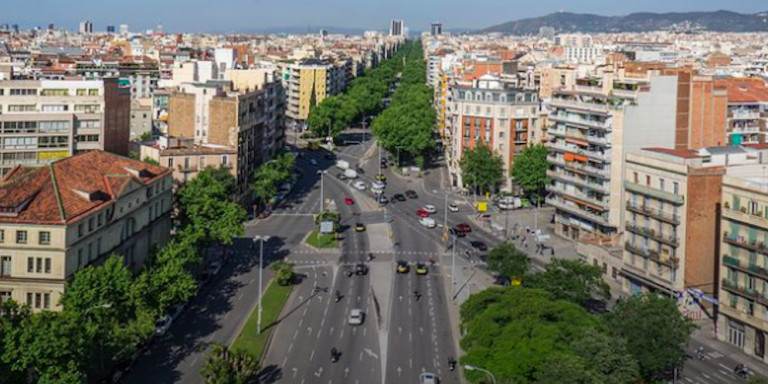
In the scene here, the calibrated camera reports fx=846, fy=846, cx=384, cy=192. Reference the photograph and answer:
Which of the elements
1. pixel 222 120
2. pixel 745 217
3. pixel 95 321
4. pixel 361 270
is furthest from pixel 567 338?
pixel 222 120

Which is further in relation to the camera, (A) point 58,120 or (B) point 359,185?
(B) point 359,185

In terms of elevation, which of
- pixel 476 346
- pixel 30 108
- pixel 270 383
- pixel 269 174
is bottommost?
pixel 270 383

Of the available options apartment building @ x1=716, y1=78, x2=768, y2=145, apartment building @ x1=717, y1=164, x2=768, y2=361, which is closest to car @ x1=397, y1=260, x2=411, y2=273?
apartment building @ x1=717, y1=164, x2=768, y2=361

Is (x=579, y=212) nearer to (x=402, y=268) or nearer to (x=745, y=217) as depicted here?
(x=402, y=268)

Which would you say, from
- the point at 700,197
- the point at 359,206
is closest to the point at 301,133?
the point at 359,206

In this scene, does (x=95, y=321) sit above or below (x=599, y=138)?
below

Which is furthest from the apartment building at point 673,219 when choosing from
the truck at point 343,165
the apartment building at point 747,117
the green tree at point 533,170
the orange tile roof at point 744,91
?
the truck at point 343,165

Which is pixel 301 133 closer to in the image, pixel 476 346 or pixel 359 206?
pixel 359 206
